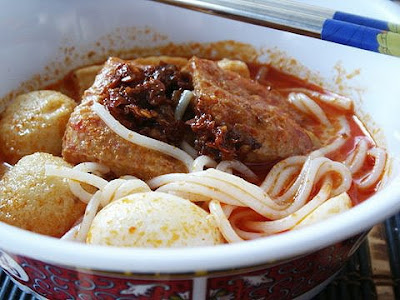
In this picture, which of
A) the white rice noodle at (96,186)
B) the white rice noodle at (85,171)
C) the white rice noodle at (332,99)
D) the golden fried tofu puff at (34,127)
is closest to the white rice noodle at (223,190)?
the white rice noodle at (96,186)

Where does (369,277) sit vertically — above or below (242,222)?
below

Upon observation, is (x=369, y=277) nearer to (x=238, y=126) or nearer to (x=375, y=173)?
(x=375, y=173)

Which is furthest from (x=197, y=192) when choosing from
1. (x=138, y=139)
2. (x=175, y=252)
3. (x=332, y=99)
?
(x=332, y=99)

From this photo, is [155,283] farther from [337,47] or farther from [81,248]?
[337,47]

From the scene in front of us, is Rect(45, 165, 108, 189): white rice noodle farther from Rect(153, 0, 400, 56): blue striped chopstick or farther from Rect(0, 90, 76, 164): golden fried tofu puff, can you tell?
Rect(153, 0, 400, 56): blue striped chopstick

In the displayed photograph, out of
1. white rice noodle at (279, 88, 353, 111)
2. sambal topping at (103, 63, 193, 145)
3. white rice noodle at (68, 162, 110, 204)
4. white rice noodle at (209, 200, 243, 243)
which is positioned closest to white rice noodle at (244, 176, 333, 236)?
white rice noodle at (209, 200, 243, 243)

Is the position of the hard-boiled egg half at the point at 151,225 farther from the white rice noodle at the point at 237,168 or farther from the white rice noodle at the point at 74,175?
the white rice noodle at the point at 237,168
